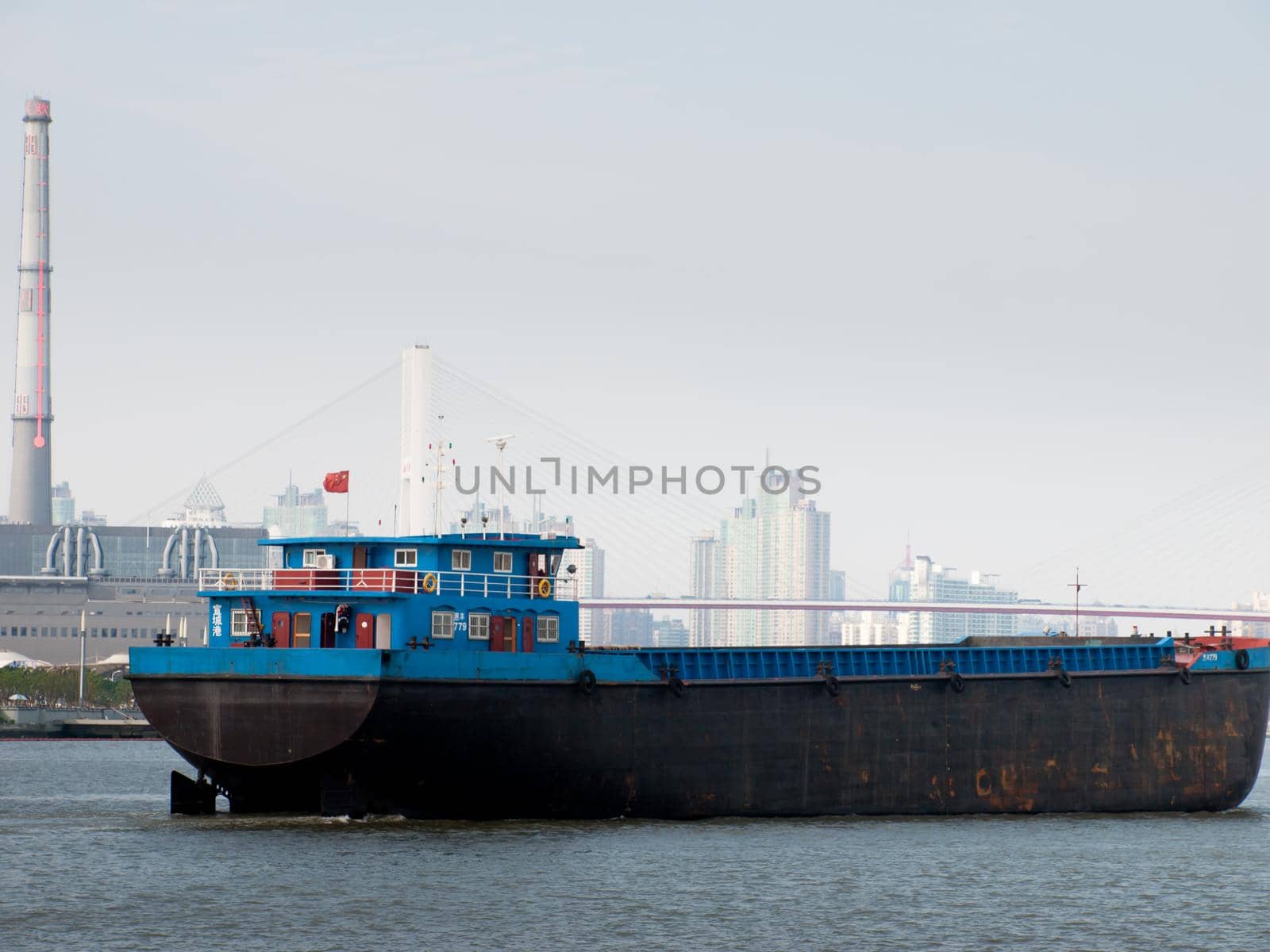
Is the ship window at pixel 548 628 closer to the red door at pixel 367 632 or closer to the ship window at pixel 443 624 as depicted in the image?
the ship window at pixel 443 624

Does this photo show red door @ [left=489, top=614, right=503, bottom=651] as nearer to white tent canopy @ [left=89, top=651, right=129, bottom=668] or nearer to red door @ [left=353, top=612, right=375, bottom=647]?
red door @ [left=353, top=612, right=375, bottom=647]

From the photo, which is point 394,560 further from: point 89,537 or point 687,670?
point 89,537

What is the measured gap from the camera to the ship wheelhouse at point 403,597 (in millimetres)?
39500

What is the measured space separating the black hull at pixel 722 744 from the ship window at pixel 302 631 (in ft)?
7.52

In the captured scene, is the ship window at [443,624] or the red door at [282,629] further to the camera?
the red door at [282,629]

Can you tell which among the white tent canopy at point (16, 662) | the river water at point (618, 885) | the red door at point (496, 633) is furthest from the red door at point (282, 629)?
the white tent canopy at point (16, 662)

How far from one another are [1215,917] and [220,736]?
19060 mm

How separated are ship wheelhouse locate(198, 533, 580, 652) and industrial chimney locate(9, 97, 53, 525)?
123959mm

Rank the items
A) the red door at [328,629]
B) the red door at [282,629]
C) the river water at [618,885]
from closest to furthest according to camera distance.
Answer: the river water at [618,885]
the red door at [328,629]
the red door at [282,629]

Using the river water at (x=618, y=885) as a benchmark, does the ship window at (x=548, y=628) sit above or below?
above

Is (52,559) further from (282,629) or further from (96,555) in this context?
(282,629)

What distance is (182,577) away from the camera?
157 m

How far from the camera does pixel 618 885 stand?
110ft

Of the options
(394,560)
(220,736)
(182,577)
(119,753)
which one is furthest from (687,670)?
(182,577)
